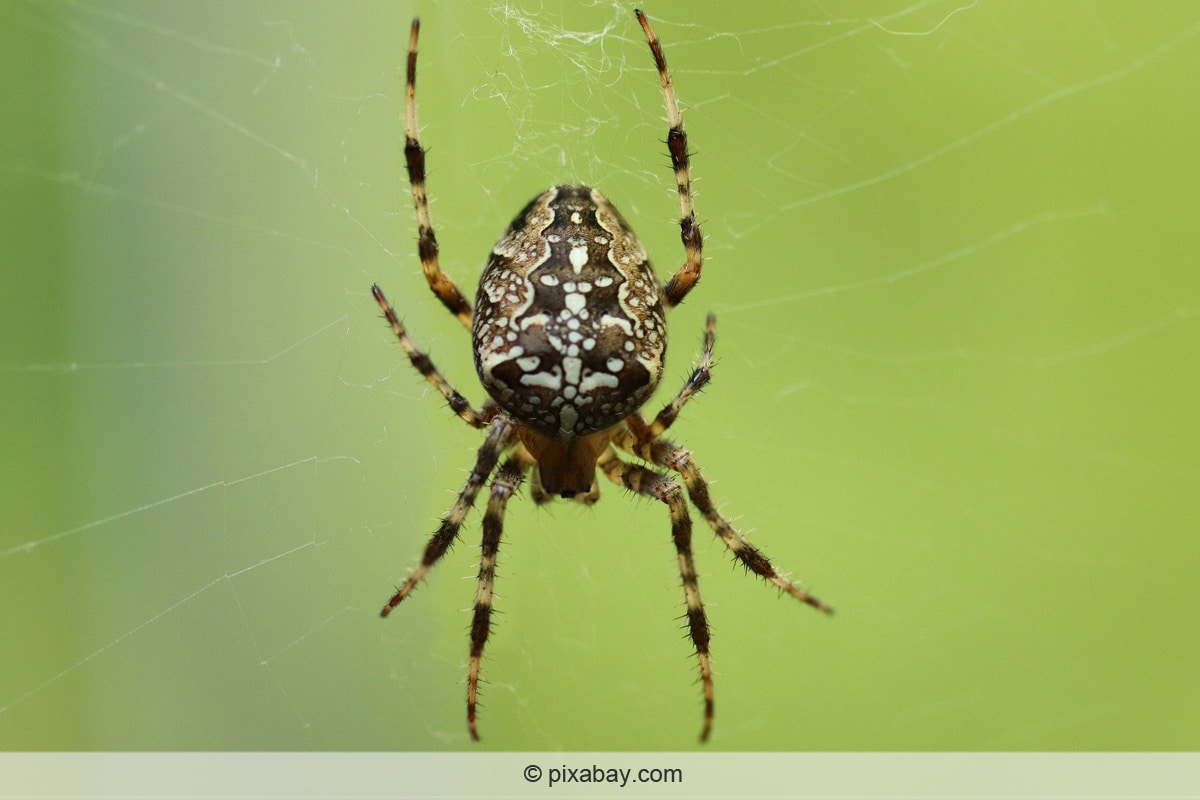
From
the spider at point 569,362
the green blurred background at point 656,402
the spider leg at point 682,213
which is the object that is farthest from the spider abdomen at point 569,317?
the green blurred background at point 656,402

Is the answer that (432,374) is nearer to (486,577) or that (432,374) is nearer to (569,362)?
(569,362)

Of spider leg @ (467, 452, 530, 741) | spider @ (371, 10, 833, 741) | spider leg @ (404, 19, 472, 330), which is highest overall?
spider leg @ (404, 19, 472, 330)

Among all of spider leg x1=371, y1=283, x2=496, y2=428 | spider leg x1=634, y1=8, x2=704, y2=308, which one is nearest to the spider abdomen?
spider leg x1=634, y1=8, x2=704, y2=308

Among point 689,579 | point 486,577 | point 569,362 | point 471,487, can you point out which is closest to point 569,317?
point 569,362

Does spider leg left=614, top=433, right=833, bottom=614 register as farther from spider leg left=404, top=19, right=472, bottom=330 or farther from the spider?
spider leg left=404, top=19, right=472, bottom=330

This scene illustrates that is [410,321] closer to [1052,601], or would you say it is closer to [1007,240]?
[1007,240]

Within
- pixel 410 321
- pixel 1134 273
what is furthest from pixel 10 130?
pixel 1134 273
